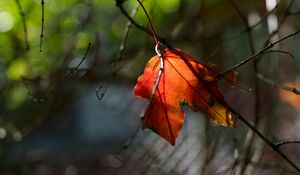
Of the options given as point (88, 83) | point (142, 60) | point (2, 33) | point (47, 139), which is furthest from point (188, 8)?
point (47, 139)

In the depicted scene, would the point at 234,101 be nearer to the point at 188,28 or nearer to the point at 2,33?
the point at 188,28

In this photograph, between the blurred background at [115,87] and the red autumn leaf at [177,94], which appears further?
the blurred background at [115,87]

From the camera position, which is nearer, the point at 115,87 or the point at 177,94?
the point at 177,94

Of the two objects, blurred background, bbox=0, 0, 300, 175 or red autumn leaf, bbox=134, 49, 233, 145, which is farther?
blurred background, bbox=0, 0, 300, 175
